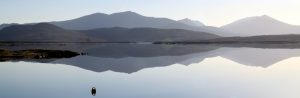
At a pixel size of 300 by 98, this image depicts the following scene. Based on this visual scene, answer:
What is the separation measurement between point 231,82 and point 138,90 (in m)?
7.37

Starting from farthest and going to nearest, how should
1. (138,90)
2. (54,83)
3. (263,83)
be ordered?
Answer: (54,83) < (263,83) < (138,90)

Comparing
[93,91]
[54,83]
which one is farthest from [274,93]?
[54,83]

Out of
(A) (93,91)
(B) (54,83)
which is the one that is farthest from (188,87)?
(B) (54,83)

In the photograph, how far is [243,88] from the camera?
2842 cm

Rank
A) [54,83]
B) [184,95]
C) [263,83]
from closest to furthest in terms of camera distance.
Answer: [184,95], [263,83], [54,83]

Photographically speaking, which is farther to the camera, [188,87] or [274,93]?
[188,87]

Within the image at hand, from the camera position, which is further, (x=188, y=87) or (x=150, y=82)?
(x=150, y=82)

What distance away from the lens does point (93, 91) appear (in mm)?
26094

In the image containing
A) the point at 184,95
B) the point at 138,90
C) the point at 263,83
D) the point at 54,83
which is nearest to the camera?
the point at 184,95

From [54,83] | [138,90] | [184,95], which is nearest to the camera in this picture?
[184,95]

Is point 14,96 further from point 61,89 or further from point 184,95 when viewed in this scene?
point 184,95

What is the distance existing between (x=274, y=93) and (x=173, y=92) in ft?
17.4

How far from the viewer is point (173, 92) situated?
2677 centimetres

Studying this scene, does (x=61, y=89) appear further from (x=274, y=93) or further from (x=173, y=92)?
(x=274, y=93)
